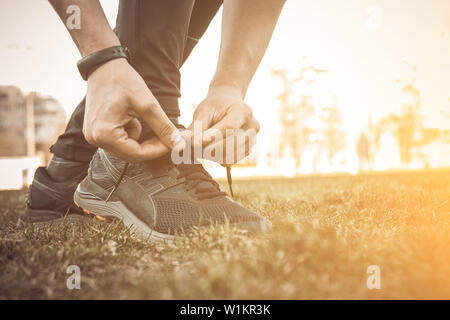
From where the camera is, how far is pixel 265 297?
97 cm

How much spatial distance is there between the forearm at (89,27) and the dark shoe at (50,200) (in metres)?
1.18

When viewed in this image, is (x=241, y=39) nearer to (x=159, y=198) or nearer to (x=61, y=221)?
(x=159, y=198)

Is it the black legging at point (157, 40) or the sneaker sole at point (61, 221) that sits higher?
the black legging at point (157, 40)

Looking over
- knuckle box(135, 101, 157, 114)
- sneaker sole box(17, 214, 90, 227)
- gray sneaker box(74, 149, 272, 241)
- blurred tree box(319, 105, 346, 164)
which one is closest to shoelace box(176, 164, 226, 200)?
gray sneaker box(74, 149, 272, 241)

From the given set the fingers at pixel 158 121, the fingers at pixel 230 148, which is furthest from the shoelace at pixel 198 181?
the fingers at pixel 158 121

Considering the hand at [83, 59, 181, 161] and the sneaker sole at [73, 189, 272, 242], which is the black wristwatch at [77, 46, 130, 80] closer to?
the hand at [83, 59, 181, 161]

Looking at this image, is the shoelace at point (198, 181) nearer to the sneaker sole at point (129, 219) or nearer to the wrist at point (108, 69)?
the sneaker sole at point (129, 219)

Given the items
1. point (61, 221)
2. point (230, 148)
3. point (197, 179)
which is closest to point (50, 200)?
point (61, 221)

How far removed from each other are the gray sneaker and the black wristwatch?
2.10ft

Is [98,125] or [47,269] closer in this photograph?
[47,269]

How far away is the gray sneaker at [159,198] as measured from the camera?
5.92ft
